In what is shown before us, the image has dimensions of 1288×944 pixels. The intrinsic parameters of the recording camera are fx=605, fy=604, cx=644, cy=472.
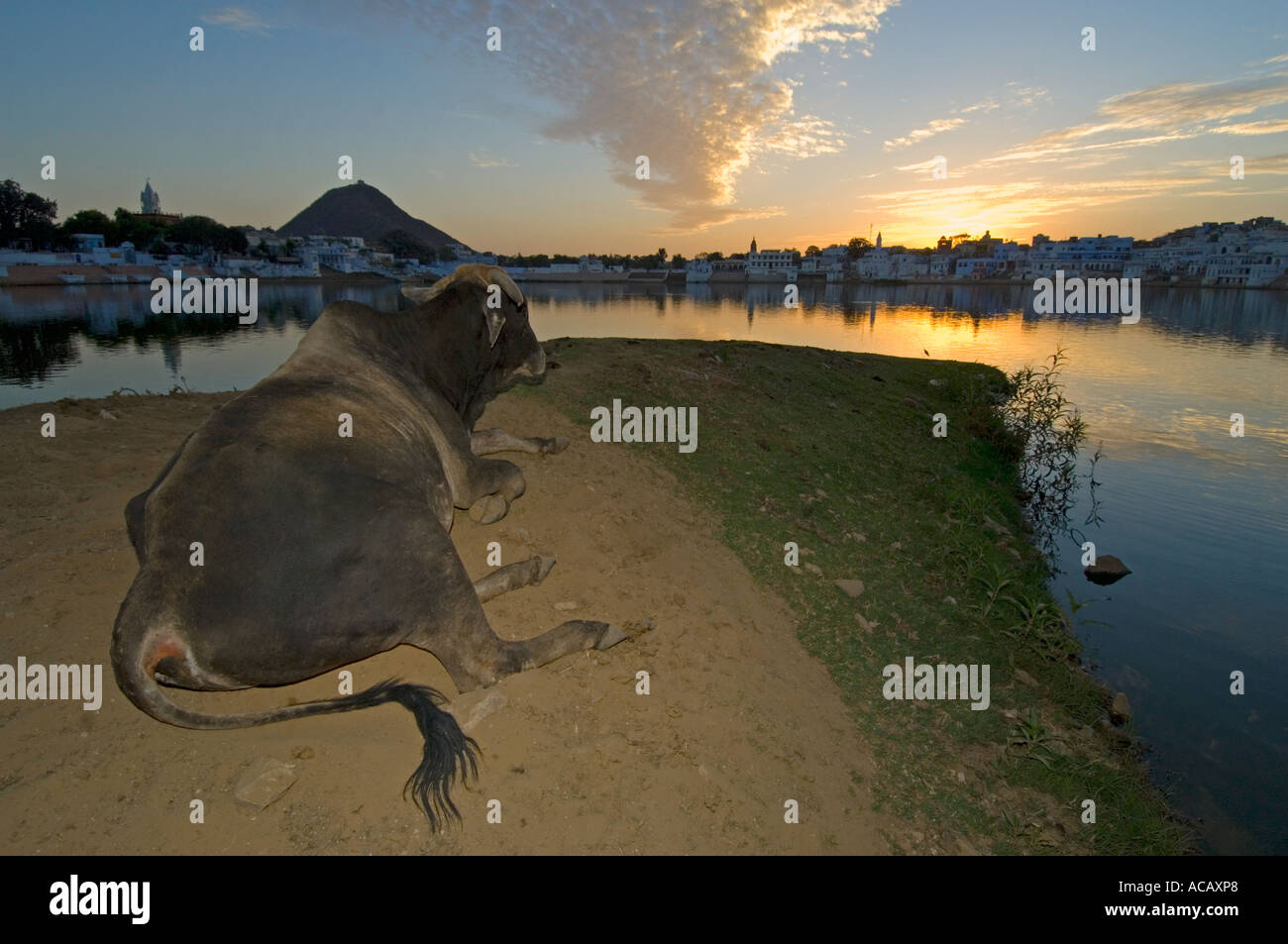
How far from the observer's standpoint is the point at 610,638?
4.73 metres

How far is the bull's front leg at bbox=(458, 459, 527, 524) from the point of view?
6.18 m

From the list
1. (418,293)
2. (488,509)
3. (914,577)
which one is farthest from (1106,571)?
(418,293)

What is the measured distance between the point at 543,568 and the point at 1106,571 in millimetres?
8516

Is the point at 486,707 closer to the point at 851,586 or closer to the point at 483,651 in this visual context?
the point at 483,651

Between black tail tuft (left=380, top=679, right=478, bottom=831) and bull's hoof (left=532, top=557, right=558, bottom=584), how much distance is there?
1.64m

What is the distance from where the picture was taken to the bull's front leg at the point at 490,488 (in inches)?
243

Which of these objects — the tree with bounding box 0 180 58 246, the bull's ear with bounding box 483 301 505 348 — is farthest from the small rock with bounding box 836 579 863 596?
the tree with bounding box 0 180 58 246

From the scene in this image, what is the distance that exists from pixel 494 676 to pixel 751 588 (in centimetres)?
281

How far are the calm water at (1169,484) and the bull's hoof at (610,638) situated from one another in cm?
506

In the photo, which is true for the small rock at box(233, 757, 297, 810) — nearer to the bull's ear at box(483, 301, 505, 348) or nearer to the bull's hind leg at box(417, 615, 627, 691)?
the bull's hind leg at box(417, 615, 627, 691)
